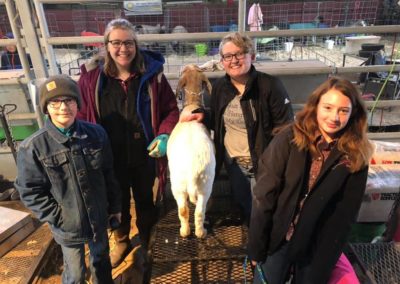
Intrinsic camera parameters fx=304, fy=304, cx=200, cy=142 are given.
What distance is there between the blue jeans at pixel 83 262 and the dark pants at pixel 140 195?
0.44 m

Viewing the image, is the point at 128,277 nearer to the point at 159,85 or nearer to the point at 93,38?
the point at 159,85

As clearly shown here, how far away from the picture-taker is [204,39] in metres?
3.17

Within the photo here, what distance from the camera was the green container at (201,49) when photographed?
445cm

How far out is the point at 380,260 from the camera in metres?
2.43

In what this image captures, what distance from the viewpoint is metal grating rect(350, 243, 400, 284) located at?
7.52 ft

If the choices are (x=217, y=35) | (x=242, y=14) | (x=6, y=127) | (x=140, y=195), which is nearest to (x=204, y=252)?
(x=140, y=195)

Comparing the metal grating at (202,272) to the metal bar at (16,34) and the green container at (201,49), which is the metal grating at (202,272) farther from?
the green container at (201,49)

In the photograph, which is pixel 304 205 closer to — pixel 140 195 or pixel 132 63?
pixel 140 195

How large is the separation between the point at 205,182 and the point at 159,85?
0.83 metres

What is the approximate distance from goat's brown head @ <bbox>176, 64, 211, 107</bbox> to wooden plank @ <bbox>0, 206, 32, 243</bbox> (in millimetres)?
2170

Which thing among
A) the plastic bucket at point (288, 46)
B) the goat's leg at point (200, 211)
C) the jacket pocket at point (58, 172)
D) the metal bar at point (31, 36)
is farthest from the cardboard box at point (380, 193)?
the metal bar at point (31, 36)

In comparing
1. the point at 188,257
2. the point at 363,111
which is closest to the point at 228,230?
the point at 188,257

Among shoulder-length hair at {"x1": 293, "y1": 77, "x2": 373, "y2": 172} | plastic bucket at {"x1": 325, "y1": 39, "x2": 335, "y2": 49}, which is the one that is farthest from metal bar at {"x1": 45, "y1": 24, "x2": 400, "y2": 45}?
plastic bucket at {"x1": 325, "y1": 39, "x2": 335, "y2": 49}

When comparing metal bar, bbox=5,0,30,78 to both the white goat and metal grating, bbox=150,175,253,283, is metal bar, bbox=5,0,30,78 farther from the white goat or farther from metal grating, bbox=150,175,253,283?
metal grating, bbox=150,175,253,283
